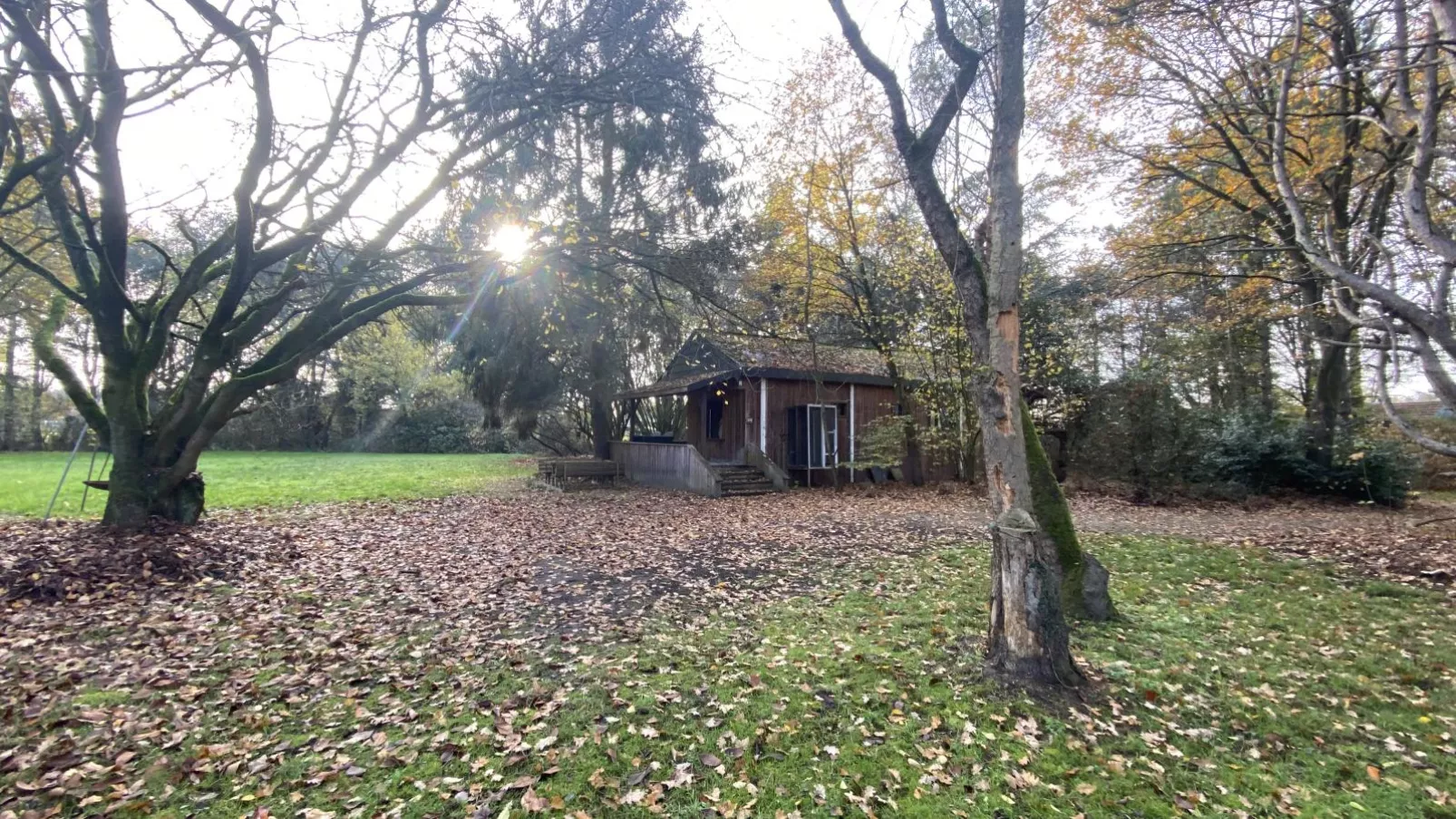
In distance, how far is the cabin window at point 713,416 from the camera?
19.0 metres

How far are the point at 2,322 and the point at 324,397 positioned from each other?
14146mm

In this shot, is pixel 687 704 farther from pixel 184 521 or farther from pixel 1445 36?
pixel 184 521

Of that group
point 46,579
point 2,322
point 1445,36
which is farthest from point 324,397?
point 1445,36

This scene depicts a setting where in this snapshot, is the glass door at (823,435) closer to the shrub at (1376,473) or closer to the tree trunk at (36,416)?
the shrub at (1376,473)

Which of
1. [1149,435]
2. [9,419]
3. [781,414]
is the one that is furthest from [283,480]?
[1149,435]

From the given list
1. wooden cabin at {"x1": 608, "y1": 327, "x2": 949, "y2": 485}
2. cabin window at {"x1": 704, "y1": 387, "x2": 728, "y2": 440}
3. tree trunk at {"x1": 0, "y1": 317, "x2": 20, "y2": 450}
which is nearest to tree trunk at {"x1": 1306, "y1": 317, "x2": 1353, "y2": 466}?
wooden cabin at {"x1": 608, "y1": 327, "x2": 949, "y2": 485}

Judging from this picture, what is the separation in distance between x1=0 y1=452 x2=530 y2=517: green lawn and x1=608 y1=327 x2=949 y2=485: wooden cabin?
21.6ft

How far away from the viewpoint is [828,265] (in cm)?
1622

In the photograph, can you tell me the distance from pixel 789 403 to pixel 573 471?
20.7 feet

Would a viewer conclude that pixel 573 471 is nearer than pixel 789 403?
Yes

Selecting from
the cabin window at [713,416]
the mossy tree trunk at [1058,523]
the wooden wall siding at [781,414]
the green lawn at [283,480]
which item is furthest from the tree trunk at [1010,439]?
the cabin window at [713,416]

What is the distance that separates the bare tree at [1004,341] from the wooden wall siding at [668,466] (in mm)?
11230

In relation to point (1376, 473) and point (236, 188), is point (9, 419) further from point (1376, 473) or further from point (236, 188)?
point (1376, 473)

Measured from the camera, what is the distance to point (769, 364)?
55.8 feet
